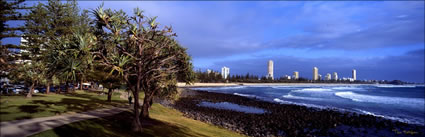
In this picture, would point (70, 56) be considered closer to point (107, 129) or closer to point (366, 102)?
point (107, 129)

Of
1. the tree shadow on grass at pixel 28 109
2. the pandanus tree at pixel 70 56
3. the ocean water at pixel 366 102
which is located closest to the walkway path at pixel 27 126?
the tree shadow on grass at pixel 28 109

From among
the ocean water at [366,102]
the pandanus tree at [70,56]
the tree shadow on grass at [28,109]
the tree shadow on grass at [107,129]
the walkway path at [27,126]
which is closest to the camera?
the walkway path at [27,126]

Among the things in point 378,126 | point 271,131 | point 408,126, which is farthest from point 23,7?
point 408,126

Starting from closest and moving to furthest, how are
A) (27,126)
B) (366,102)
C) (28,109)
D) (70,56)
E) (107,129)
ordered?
(70,56) → (27,126) → (28,109) → (107,129) → (366,102)

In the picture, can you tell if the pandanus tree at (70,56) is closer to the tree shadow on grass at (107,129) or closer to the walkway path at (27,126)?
the walkway path at (27,126)

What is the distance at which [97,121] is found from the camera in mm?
15828

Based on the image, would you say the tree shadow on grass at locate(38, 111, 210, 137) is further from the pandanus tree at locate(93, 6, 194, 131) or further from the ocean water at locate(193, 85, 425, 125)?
the ocean water at locate(193, 85, 425, 125)

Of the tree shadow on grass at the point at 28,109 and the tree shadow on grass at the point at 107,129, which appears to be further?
the tree shadow on grass at the point at 107,129

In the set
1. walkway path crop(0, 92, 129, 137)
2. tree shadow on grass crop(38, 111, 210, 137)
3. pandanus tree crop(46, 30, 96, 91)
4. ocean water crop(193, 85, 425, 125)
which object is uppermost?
pandanus tree crop(46, 30, 96, 91)

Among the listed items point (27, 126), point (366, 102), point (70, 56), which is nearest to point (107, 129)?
point (27, 126)

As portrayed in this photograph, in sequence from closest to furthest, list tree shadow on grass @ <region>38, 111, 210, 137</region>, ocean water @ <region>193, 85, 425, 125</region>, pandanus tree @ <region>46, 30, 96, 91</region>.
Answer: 1. pandanus tree @ <region>46, 30, 96, 91</region>
2. tree shadow on grass @ <region>38, 111, 210, 137</region>
3. ocean water @ <region>193, 85, 425, 125</region>

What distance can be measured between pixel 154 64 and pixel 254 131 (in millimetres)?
13410

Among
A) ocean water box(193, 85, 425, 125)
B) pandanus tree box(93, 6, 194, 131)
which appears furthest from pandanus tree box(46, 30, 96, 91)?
ocean water box(193, 85, 425, 125)

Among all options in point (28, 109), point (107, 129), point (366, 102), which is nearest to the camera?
point (28, 109)
